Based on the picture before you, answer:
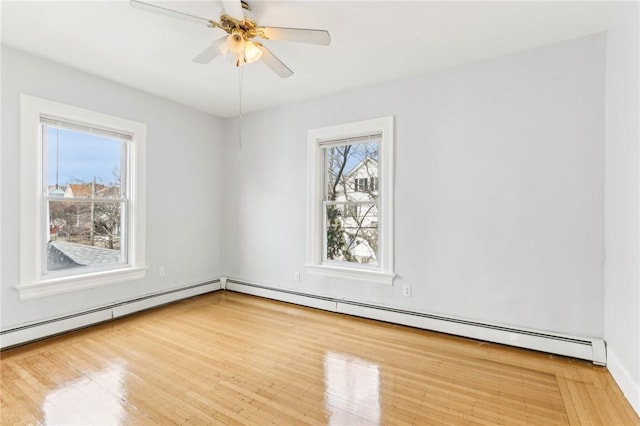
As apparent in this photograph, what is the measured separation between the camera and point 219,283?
4785 millimetres

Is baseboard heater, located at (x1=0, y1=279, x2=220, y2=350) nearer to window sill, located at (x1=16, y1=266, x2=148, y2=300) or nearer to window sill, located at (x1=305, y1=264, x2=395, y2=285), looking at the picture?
window sill, located at (x1=16, y1=266, x2=148, y2=300)

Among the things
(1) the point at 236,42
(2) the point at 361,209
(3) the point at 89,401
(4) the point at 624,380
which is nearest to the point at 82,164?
(1) the point at 236,42

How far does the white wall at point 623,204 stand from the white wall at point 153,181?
4.40 metres

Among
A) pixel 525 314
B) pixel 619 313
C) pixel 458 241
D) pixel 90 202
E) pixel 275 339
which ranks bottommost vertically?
pixel 275 339

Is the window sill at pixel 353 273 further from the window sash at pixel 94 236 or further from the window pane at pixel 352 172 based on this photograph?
the window sash at pixel 94 236

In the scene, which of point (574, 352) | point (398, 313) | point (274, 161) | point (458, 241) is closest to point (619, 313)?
point (574, 352)

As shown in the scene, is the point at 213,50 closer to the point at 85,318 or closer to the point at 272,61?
the point at 272,61

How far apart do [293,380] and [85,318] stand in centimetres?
238

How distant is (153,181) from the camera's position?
3.93m

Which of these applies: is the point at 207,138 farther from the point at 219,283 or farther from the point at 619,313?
the point at 619,313

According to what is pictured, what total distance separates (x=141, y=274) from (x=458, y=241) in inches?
139

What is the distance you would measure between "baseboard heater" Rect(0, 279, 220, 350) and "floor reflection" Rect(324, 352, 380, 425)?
240 centimetres

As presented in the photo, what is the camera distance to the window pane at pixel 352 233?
12.2ft

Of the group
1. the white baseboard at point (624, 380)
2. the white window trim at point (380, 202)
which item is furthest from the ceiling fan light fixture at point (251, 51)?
the white baseboard at point (624, 380)
